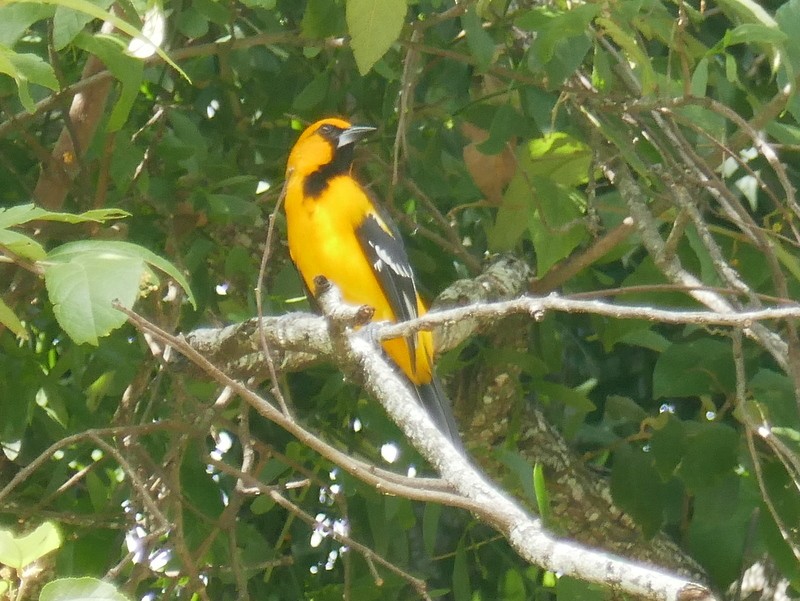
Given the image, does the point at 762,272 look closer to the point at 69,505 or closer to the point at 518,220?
the point at 518,220

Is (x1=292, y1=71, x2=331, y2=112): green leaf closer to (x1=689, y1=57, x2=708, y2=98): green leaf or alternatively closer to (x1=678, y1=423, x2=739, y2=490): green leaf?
(x1=689, y1=57, x2=708, y2=98): green leaf

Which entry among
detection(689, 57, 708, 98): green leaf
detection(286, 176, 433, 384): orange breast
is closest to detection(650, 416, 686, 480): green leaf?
detection(286, 176, 433, 384): orange breast

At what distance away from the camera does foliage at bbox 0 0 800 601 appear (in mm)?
2592

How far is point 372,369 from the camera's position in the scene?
2004 mm

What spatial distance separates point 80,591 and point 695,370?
7.49 ft

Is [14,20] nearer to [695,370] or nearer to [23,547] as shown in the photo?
[23,547]

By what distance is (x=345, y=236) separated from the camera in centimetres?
389

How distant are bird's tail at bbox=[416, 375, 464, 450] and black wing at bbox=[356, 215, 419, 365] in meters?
0.15

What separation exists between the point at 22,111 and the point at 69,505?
117 centimetres

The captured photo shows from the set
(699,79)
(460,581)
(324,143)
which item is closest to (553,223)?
(699,79)

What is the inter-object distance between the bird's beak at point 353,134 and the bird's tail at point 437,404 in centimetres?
86

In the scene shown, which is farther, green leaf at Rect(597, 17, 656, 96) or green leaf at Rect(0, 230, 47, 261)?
green leaf at Rect(597, 17, 656, 96)

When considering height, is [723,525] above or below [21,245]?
below

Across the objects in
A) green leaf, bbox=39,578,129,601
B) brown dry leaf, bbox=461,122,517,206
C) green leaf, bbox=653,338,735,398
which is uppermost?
green leaf, bbox=39,578,129,601
